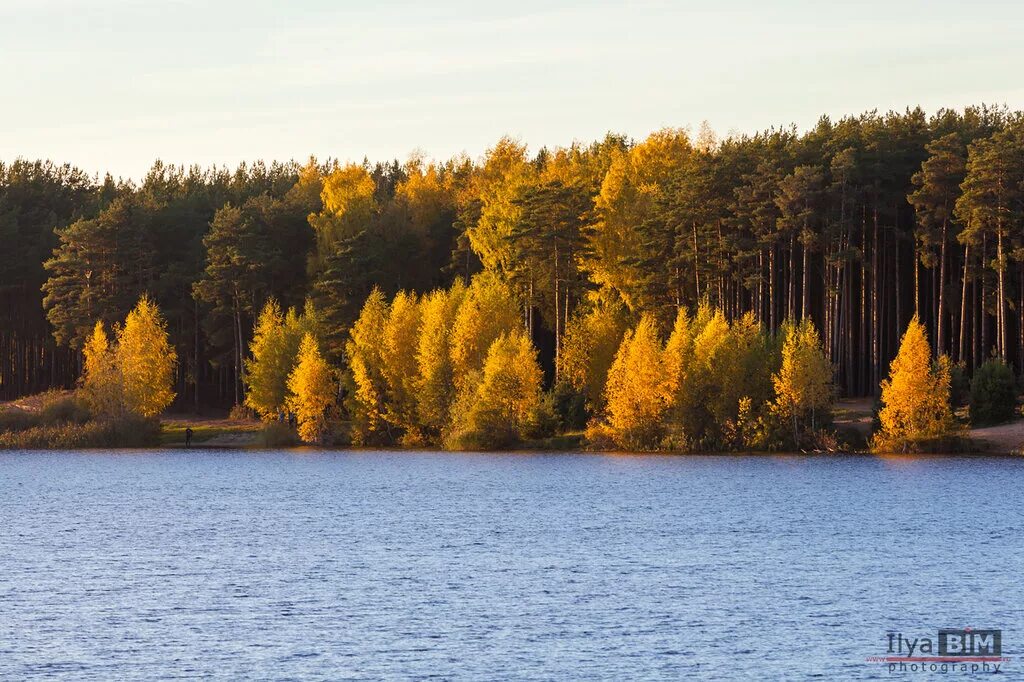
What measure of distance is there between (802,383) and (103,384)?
51.1 m

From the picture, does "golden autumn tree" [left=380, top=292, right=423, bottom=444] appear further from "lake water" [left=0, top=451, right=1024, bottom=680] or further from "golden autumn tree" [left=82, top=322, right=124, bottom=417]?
"lake water" [left=0, top=451, right=1024, bottom=680]

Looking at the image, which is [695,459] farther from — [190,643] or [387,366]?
[190,643]

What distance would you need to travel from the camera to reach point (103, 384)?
359 ft

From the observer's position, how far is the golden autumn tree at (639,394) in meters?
92.2

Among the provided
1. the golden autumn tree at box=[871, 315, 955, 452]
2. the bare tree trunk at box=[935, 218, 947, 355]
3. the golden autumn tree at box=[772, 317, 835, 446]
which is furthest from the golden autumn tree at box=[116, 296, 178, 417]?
the bare tree trunk at box=[935, 218, 947, 355]

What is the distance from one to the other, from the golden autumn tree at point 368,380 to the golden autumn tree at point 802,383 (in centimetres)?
2971

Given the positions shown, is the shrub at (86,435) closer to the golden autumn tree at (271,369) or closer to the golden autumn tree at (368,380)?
the golden autumn tree at (271,369)

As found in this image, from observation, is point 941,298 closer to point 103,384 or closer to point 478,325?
point 478,325

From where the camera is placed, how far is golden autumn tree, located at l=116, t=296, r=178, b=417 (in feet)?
360

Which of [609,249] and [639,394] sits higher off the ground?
[609,249]

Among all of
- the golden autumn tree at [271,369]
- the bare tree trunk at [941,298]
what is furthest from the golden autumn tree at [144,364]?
the bare tree trunk at [941,298]

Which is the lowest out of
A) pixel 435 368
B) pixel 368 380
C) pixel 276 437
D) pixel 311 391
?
pixel 276 437

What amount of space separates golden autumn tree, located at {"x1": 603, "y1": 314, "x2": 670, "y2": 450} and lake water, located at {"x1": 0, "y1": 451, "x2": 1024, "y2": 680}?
11789 millimetres

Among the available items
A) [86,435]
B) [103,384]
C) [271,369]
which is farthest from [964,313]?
[86,435]
